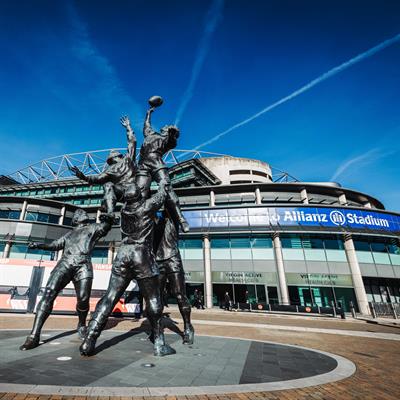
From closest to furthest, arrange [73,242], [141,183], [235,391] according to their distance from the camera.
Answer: [235,391]
[141,183]
[73,242]

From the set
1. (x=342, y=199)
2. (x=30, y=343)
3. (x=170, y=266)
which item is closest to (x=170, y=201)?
(x=170, y=266)

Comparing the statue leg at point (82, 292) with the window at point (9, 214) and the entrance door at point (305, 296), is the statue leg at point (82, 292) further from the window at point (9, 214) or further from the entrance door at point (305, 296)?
the window at point (9, 214)

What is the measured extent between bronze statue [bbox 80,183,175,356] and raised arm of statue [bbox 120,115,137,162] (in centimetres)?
243

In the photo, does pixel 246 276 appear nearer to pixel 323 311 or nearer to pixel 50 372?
pixel 323 311

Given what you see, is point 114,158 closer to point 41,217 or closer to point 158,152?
point 158,152

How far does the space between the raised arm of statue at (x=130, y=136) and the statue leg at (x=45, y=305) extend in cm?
346

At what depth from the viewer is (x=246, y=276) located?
25062mm

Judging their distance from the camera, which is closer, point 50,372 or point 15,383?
point 15,383

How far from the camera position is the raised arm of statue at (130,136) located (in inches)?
281

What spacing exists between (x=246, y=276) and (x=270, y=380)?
22.4m

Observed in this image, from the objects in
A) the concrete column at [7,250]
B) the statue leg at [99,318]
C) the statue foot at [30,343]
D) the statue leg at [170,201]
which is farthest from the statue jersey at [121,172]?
the concrete column at [7,250]

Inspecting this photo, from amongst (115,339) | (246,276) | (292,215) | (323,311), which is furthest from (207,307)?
(115,339)

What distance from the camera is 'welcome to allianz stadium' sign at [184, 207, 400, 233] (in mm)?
26250

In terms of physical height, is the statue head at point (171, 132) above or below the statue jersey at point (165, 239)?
above
